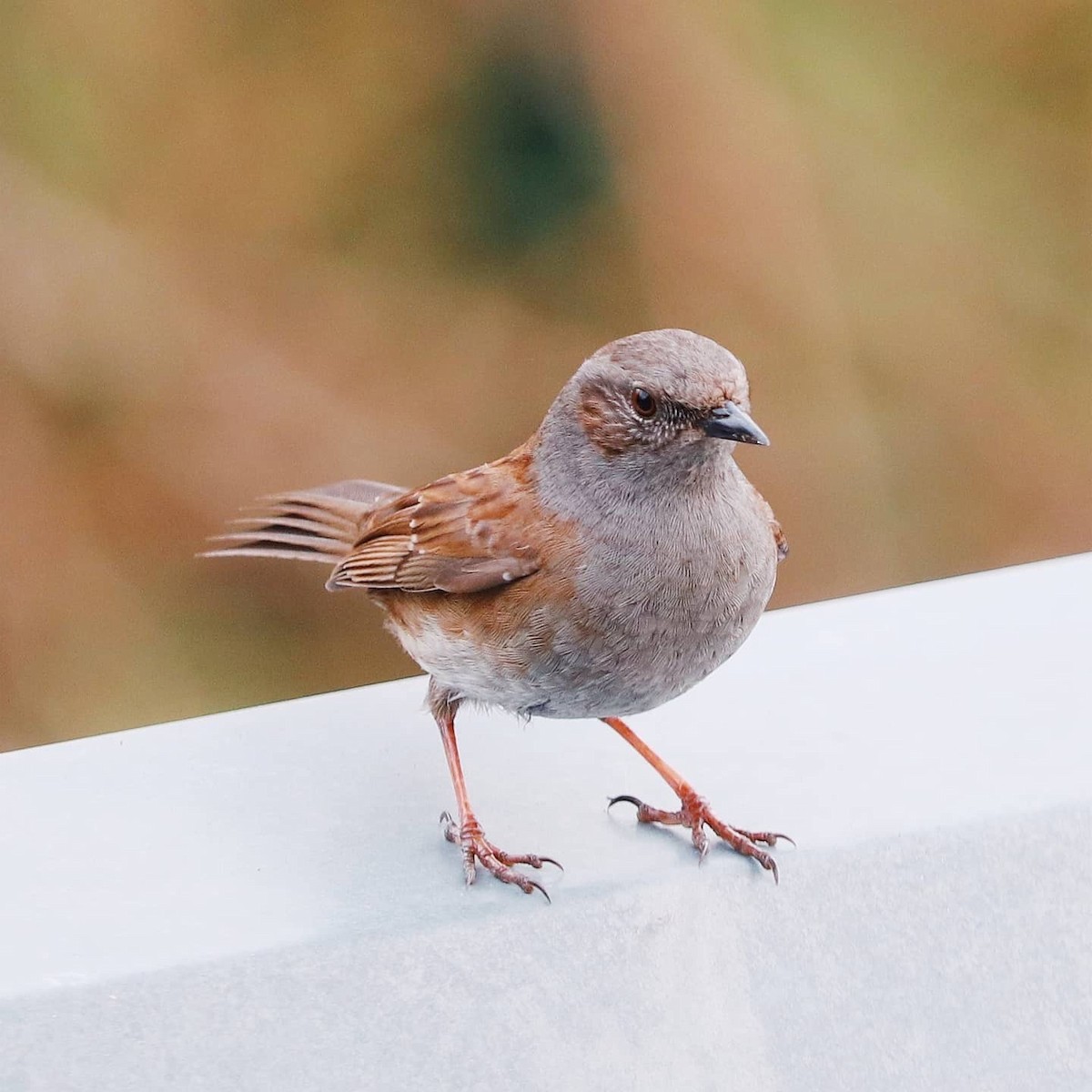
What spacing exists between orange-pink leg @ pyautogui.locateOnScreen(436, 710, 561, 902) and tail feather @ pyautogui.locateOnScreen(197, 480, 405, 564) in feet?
1.60

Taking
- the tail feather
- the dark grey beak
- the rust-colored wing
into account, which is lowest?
the tail feather

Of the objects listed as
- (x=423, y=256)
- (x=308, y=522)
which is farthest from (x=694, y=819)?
(x=423, y=256)

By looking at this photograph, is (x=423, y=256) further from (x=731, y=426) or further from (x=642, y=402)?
(x=731, y=426)

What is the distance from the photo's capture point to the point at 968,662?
2.91 m

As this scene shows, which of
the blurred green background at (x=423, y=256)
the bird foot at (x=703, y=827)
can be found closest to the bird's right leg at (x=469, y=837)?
the bird foot at (x=703, y=827)

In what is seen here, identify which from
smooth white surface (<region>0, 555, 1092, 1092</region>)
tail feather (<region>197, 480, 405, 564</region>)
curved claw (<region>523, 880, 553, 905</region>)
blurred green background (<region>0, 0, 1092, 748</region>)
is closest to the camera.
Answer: smooth white surface (<region>0, 555, 1092, 1092</region>)

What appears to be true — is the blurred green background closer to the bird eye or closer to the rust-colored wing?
the rust-colored wing

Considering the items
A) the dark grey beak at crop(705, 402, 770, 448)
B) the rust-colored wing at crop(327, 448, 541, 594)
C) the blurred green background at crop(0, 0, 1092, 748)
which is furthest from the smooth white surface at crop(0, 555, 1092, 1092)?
the blurred green background at crop(0, 0, 1092, 748)

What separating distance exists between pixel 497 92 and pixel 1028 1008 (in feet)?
9.17

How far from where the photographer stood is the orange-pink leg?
2.35 meters

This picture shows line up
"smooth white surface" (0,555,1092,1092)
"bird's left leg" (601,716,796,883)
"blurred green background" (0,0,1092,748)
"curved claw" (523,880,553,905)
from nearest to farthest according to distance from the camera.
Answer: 1. "smooth white surface" (0,555,1092,1092)
2. "curved claw" (523,880,553,905)
3. "bird's left leg" (601,716,796,883)
4. "blurred green background" (0,0,1092,748)

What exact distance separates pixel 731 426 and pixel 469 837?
0.74 metres

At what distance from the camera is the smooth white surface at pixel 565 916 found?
214 centimetres

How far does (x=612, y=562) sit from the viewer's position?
7.84 feet
